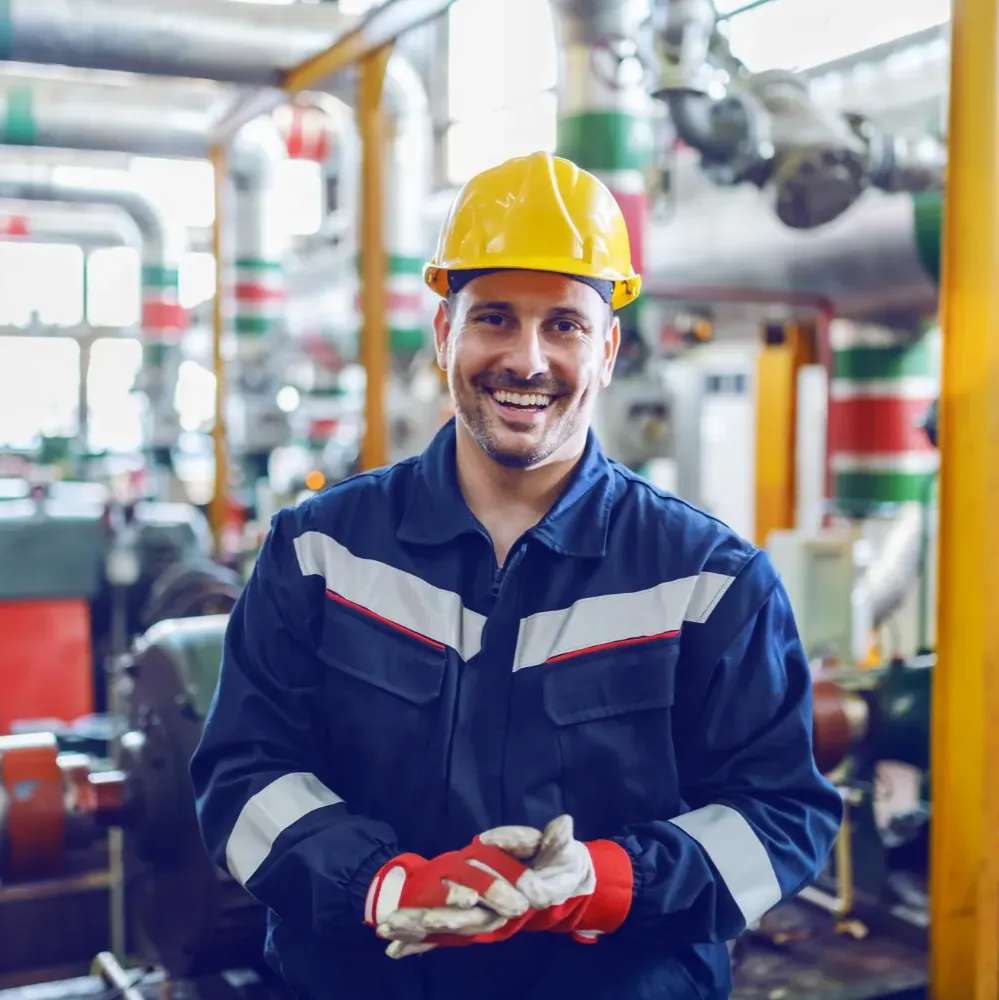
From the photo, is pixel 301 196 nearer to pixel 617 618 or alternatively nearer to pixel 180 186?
pixel 180 186

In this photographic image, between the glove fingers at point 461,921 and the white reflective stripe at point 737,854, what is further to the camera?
the white reflective stripe at point 737,854

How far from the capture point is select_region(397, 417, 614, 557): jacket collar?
1229 millimetres

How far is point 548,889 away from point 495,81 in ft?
23.4

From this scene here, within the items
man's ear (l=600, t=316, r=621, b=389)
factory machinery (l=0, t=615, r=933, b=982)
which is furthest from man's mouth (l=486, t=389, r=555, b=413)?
factory machinery (l=0, t=615, r=933, b=982)

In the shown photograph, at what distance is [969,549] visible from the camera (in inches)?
68.6

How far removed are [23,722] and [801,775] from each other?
2860 mm

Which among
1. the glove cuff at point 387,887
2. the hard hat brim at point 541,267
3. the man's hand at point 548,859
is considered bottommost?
the glove cuff at point 387,887

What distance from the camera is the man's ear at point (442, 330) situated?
1.33 metres

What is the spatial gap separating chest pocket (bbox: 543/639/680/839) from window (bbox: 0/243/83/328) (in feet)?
38.6

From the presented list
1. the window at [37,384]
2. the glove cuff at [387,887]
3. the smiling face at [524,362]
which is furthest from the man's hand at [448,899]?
the window at [37,384]

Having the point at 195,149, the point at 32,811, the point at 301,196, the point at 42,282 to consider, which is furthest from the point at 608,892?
the point at 42,282

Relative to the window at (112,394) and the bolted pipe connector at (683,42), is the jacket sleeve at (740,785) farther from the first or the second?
the window at (112,394)

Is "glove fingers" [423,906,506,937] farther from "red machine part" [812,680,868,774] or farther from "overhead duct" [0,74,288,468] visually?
"overhead duct" [0,74,288,468]

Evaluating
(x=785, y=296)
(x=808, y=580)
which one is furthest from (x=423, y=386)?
(x=808, y=580)
